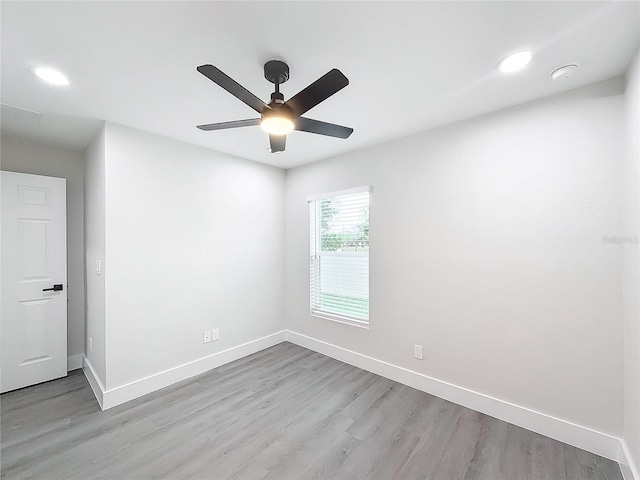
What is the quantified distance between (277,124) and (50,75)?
5.09 feet

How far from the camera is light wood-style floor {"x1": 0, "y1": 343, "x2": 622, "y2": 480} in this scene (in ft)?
5.69

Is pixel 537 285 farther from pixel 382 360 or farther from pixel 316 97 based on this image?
pixel 316 97

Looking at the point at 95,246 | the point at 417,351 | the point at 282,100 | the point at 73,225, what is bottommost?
the point at 417,351

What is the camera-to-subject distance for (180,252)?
2.91 meters

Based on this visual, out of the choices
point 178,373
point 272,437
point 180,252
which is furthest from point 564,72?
point 178,373

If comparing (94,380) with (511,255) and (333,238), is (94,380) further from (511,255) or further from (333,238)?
(511,255)

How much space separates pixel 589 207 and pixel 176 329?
3.72m

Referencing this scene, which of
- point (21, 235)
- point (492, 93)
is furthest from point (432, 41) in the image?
point (21, 235)

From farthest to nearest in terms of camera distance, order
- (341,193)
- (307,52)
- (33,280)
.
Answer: (341,193) < (33,280) < (307,52)

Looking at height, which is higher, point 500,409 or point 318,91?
point 318,91

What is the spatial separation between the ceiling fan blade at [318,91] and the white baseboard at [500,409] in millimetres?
→ 2610

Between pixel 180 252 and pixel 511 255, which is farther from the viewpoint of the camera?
pixel 180 252

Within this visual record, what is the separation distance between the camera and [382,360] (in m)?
2.98

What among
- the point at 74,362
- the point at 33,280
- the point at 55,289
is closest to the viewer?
the point at 33,280
